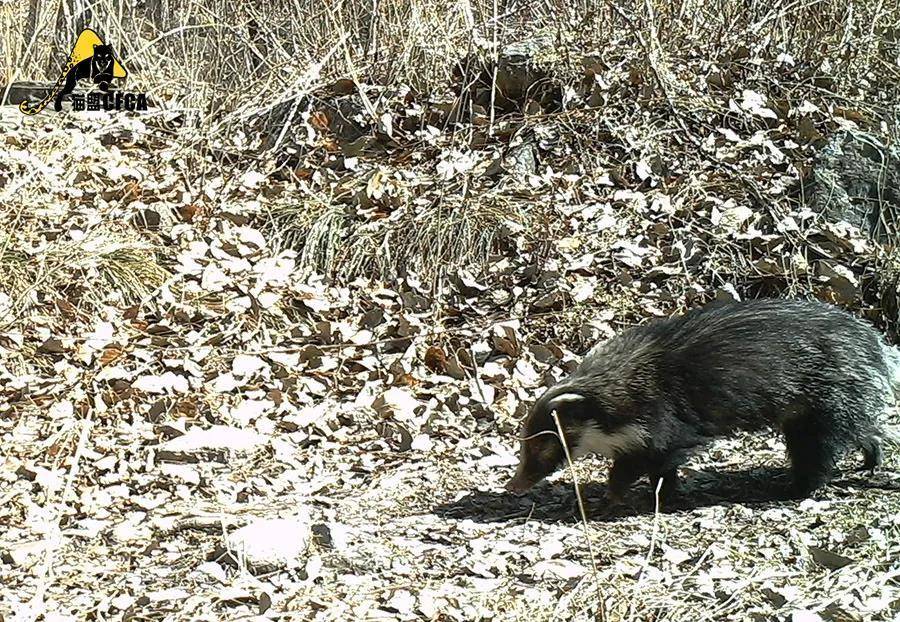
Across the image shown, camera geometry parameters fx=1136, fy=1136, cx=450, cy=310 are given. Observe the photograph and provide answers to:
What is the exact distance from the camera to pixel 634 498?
5039mm

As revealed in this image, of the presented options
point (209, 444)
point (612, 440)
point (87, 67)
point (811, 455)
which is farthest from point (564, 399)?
point (87, 67)

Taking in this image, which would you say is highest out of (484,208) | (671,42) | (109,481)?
(671,42)

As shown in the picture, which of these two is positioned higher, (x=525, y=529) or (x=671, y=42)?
(x=671, y=42)

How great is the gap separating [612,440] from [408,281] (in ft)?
7.37

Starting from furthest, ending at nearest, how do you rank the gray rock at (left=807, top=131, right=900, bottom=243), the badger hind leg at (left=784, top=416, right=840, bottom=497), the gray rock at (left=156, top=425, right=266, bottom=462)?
the gray rock at (left=807, top=131, right=900, bottom=243)
the gray rock at (left=156, top=425, right=266, bottom=462)
the badger hind leg at (left=784, top=416, right=840, bottom=497)

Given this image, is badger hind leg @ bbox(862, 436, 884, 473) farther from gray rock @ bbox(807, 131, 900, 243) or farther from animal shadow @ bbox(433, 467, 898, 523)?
gray rock @ bbox(807, 131, 900, 243)

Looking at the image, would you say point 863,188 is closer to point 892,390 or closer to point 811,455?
point 892,390

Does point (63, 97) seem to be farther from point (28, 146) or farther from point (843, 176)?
point (843, 176)

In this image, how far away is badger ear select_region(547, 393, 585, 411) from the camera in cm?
488

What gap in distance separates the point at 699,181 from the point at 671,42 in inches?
53.5

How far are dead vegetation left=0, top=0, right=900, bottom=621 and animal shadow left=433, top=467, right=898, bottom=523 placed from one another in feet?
0.07

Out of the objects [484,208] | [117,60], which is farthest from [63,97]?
[484,208]

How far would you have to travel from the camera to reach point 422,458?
5539 millimetres

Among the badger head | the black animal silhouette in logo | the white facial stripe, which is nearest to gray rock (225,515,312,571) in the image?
the badger head
